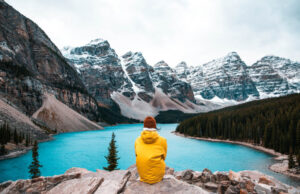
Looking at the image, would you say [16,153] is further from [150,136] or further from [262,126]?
[262,126]

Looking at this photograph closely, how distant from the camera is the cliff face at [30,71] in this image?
6681 cm

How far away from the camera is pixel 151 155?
4.56 metres

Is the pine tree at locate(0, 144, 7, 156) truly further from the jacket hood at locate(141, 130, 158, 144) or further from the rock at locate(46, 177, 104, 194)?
the jacket hood at locate(141, 130, 158, 144)

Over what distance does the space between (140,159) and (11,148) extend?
3481cm

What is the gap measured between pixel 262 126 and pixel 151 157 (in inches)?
1898

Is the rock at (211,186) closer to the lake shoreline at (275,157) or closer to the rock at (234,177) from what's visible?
the rock at (234,177)

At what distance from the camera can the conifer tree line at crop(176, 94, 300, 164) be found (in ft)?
112

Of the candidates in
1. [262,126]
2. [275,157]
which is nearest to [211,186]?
[275,157]

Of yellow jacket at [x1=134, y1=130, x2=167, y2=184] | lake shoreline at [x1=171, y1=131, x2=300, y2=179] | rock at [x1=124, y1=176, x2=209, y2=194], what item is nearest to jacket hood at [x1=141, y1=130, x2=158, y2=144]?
yellow jacket at [x1=134, y1=130, x2=167, y2=184]

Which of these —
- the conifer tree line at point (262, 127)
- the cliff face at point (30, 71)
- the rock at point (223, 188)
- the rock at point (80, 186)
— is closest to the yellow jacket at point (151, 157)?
the rock at point (80, 186)

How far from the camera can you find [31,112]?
224ft

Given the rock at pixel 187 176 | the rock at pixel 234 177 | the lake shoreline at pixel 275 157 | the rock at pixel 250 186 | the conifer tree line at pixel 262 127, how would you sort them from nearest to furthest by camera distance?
the rock at pixel 250 186
the rock at pixel 234 177
the rock at pixel 187 176
the lake shoreline at pixel 275 157
the conifer tree line at pixel 262 127

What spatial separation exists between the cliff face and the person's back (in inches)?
2749

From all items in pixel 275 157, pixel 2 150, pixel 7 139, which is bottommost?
pixel 2 150
